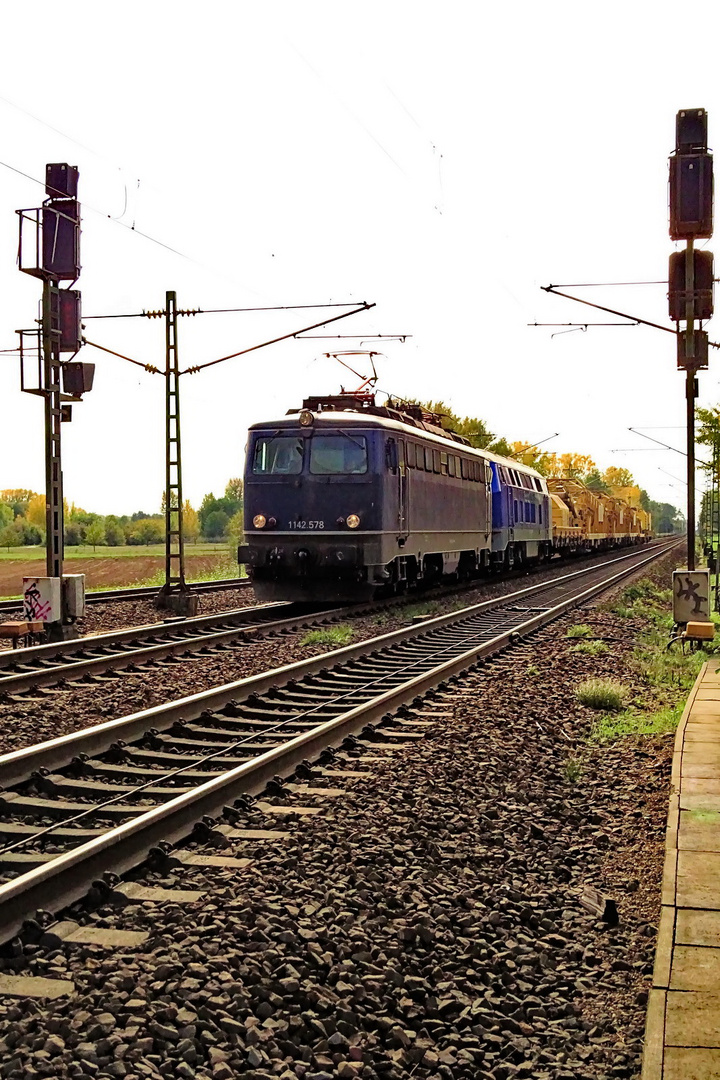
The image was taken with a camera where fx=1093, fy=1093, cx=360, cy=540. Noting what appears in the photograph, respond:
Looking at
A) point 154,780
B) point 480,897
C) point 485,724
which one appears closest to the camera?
point 480,897

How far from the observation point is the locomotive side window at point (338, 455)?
17844mm

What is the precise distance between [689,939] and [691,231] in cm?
1176

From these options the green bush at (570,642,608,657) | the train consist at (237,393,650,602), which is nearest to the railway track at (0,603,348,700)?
the train consist at (237,393,650,602)

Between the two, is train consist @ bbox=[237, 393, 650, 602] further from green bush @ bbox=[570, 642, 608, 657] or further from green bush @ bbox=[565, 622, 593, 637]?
green bush @ bbox=[570, 642, 608, 657]

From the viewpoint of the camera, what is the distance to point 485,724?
8562mm

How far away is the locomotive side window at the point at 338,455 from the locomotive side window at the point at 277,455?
0.28m

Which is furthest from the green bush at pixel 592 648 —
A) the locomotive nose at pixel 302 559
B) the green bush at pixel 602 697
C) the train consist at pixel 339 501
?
the locomotive nose at pixel 302 559

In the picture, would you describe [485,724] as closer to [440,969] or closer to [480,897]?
[480,897]

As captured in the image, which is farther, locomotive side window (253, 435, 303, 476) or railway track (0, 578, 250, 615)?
railway track (0, 578, 250, 615)

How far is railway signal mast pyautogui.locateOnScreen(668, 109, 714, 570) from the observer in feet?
45.8

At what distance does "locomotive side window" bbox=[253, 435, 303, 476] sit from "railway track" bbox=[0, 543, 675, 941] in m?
7.03

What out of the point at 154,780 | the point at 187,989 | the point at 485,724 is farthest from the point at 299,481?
the point at 187,989

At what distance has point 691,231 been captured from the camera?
1401 cm

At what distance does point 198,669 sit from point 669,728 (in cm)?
508
